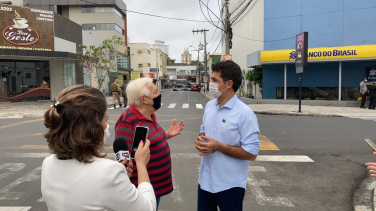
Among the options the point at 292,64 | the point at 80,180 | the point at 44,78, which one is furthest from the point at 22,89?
the point at 80,180

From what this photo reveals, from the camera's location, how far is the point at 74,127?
1498 millimetres

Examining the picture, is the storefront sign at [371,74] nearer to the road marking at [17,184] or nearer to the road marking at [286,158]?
the road marking at [286,158]

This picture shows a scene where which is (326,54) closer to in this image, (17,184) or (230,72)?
(230,72)

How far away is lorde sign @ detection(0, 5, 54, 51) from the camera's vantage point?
2078 centimetres

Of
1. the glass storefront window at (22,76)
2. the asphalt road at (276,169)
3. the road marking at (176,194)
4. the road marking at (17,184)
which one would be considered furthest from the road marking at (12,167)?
the glass storefront window at (22,76)

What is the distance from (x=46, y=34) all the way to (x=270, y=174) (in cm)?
2244

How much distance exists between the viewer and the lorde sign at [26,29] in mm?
20781

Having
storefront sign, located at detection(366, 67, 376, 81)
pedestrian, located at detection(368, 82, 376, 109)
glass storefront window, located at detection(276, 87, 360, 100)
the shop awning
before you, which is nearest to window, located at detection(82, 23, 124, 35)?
the shop awning

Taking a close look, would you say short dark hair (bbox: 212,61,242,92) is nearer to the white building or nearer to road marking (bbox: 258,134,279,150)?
road marking (bbox: 258,134,279,150)

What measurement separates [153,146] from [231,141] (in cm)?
69

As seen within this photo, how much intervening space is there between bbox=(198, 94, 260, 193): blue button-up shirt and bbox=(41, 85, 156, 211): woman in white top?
43.2 inches

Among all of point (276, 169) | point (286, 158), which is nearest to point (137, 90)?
point (276, 169)

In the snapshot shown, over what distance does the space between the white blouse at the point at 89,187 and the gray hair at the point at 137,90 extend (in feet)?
4.06

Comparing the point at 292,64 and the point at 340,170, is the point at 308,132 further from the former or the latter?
the point at 292,64
